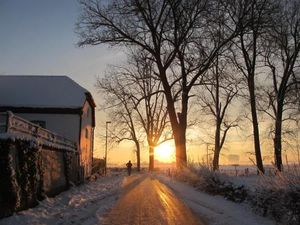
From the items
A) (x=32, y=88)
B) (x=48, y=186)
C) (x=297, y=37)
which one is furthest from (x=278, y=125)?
(x=48, y=186)

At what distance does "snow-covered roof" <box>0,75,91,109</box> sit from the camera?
3919 cm

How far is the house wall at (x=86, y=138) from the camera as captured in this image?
134 feet

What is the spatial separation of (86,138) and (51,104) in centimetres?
631

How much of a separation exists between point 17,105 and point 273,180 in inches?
1170

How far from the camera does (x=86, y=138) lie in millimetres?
44156

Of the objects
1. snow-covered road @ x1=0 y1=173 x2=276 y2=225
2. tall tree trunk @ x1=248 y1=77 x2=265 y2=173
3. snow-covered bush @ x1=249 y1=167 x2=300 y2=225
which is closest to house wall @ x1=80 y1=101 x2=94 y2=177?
tall tree trunk @ x1=248 y1=77 x2=265 y2=173

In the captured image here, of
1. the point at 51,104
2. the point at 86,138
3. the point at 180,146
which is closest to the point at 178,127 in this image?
the point at 180,146

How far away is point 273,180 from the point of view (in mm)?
12922

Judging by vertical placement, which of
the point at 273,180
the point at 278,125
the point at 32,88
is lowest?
the point at 273,180

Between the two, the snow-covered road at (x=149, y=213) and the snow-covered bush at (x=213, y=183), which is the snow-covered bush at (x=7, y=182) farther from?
the snow-covered bush at (x=213, y=183)

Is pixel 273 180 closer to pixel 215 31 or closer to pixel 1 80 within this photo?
pixel 215 31

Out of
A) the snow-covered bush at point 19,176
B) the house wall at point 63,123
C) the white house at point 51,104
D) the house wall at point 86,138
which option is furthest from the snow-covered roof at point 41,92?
the snow-covered bush at point 19,176

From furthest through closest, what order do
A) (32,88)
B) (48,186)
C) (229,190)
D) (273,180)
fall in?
(32,88)
(48,186)
(229,190)
(273,180)

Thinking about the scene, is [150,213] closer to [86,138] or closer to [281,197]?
[281,197]
